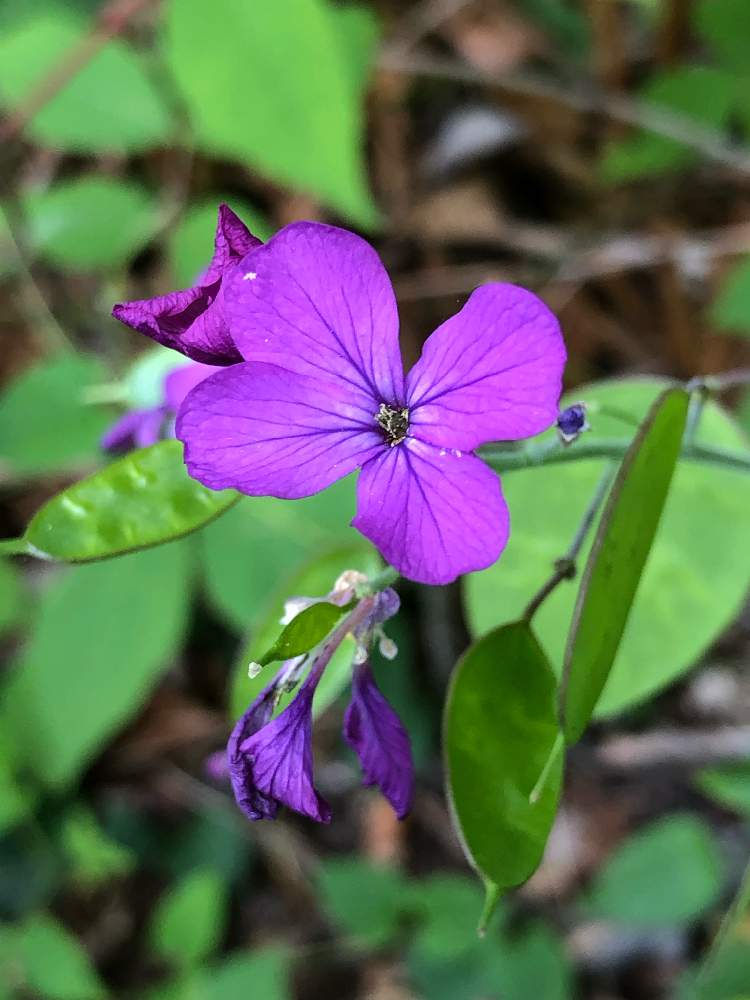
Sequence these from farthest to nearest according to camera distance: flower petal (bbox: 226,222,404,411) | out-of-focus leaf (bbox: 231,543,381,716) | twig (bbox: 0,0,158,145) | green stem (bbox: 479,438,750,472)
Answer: twig (bbox: 0,0,158,145), out-of-focus leaf (bbox: 231,543,381,716), green stem (bbox: 479,438,750,472), flower petal (bbox: 226,222,404,411)

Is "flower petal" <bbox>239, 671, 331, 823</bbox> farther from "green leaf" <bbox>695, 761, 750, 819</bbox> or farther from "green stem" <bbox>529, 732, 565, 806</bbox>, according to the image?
"green leaf" <bbox>695, 761, 750, 819</bbox>

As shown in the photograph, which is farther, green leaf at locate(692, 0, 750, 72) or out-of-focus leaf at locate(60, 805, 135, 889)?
out-of-focus leaf at locate(60, 805, 135, 889)

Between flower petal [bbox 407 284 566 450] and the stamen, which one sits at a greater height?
flower petal [bbox 407 284 566 450]

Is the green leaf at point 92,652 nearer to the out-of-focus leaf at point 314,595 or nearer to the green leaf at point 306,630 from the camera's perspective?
the out-of-focus leaf at point 314,595

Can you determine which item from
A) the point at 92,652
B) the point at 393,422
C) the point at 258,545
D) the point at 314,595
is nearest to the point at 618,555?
the point at 393,422

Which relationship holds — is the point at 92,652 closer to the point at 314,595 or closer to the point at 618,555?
the point at 314,595

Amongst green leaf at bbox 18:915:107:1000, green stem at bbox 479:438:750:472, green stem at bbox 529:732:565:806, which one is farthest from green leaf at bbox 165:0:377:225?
green leaf at bbox 18:915:107:1000
